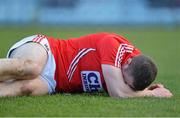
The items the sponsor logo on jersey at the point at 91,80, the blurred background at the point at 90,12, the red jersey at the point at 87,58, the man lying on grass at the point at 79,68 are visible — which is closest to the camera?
the man lying on grass at the point at 79,68

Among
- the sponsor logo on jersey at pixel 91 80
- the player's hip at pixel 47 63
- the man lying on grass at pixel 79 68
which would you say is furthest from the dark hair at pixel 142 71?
the player's hip at pixel 47 63

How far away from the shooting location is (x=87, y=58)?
8547 millimetres

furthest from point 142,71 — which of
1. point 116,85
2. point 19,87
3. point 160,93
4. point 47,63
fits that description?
point 19,87

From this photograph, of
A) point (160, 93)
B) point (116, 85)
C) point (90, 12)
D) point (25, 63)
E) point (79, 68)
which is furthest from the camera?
point (90, 12)

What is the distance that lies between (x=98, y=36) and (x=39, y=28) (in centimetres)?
1689

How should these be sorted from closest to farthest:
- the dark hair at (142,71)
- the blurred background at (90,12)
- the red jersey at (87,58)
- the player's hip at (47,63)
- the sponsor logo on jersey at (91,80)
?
the dark hair at (142,71), the red jersey at (87,58), the sponsor logo on jersey at (91,80), the player's hip at (47,63), the blurred background at (90,12)

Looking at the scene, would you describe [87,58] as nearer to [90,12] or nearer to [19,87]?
[19,87]

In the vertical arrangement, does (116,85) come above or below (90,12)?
above

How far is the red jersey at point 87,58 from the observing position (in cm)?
829

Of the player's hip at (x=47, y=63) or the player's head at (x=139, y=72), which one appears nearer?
the player's head at (x=139, y=72)

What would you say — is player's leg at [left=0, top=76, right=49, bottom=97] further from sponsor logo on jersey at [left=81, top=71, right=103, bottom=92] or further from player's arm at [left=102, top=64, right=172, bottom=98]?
player's arm at [left=102, top=64, right=172, bottom=98]

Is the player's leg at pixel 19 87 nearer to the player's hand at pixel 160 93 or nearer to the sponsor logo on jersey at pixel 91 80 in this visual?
the sponsor logo on jersey at pixel 91 80

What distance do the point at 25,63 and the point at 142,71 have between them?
140 centimetres

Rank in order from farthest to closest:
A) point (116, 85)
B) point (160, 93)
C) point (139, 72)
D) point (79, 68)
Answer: point (79, 68) → point (160, 93) → point (116, 85) → point (139, 72)
